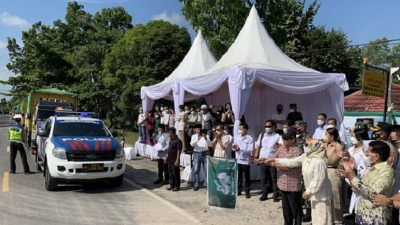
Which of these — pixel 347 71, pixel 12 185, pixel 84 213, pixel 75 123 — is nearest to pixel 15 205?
pixel 84 213

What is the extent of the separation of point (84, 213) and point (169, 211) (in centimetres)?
166

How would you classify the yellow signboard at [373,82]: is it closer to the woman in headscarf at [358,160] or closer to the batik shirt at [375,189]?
the woman in headscarf at [358,160]

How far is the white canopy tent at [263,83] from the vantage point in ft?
38.9

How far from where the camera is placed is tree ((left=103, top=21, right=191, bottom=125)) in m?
34.5

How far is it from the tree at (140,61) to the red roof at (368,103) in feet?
44.6

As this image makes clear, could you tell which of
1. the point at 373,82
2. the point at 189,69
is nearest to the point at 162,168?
the point at 189,69

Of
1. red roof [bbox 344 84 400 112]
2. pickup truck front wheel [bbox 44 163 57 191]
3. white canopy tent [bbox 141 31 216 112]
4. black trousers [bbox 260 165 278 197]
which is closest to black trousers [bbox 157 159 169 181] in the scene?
pickup truck front wheel [bbox 44 163 57 191]

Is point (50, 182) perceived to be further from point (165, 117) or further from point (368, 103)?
point (368, 103)

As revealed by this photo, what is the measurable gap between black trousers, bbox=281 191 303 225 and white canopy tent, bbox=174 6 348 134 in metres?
4.66

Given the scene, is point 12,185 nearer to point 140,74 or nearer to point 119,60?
point 140,74

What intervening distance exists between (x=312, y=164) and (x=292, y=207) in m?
1.12

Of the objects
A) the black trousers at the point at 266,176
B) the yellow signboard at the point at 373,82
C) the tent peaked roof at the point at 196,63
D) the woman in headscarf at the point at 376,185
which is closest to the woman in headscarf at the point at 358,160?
the black trousers at the point at 266,176

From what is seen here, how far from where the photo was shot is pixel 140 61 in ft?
122

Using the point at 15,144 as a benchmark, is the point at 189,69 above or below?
above
